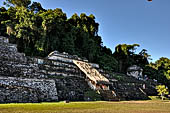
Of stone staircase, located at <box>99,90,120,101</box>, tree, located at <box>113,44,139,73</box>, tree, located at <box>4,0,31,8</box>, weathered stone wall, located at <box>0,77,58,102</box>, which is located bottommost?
stone staircase, located at <box>99,90,120,101</box>

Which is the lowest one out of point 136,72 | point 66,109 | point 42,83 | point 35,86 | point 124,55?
point 66,109

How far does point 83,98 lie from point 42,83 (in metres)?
3.86

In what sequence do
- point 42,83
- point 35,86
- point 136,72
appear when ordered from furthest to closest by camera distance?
point 136,72 < point 42,83 < point 35,86

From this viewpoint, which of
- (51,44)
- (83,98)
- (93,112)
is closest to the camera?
(93,112)

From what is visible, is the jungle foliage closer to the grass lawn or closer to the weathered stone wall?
the weathered stone wall

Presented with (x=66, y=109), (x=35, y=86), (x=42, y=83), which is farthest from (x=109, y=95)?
(x=66, y=109)

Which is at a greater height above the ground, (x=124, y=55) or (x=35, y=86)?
(x=124, y=55)

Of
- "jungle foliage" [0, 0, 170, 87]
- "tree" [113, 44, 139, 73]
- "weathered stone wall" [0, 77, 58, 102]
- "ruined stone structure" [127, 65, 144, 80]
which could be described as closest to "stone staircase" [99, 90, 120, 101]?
"weathered stone wall" [0, 77, 58, 102]

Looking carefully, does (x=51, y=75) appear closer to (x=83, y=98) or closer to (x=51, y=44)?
(x=83, y=98)

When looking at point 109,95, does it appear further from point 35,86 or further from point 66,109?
Answer: point 66,109

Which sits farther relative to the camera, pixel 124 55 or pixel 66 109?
pixel 124 55

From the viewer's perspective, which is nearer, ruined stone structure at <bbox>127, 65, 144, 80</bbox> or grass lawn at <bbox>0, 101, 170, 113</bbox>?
grass lawn at <bbox>0, 101, 170, 113</bbox>

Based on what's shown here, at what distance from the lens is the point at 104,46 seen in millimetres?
46062

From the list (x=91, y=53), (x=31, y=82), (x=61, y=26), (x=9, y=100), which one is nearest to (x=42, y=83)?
(x=31, y=82)
